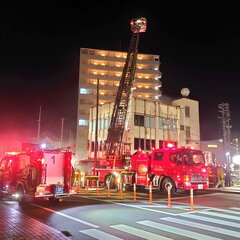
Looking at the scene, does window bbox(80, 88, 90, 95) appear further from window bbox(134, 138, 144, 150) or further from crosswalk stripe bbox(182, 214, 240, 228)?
crosswalk stripe bbox(182, 214, 240, 228)

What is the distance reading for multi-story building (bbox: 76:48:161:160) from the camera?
77.1 m

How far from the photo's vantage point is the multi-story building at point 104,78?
253 ft

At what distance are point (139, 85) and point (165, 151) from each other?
6545 cm

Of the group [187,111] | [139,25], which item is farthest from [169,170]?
[187,111]

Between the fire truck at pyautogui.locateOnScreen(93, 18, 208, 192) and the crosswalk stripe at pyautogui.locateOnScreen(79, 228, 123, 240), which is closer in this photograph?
the crosswalk stripe at pyautogui.locateOnScreen(79, 228, 123, 240)

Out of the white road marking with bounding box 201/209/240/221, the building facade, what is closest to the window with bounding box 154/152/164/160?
the white road marking with bounding box 201/209/240/221

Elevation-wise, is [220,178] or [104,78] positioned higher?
[104,78]

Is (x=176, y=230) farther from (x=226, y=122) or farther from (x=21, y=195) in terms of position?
(x=226, y=122)

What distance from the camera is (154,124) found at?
4412 cm

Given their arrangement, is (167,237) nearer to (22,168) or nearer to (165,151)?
(22,168)

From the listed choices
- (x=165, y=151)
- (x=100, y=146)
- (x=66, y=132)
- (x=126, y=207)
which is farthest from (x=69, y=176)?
(x=66, y=132)

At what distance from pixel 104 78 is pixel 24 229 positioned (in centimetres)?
7422

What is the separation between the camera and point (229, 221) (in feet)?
32.6

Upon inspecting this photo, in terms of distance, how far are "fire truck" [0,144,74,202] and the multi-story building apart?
5679cm
